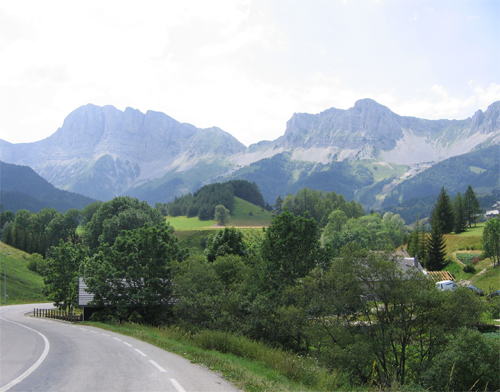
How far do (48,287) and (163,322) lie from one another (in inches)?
1056

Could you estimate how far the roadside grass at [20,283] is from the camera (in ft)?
243

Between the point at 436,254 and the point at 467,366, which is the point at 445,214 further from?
the point at 467,366

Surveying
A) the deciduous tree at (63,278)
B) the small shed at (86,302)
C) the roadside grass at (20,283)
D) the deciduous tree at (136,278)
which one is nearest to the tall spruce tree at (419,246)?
the deciduous tree at (136,278)

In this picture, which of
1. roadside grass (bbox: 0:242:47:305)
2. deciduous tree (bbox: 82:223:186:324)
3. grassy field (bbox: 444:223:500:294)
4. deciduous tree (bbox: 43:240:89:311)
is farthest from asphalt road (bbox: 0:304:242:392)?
roadside grass (bbox: 0:242:47:305)

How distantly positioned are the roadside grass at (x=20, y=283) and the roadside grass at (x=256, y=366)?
65.8 meters

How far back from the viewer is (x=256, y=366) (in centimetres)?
1295

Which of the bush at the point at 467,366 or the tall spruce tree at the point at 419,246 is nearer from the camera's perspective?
the bush at the point at 467,366

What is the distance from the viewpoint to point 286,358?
1305 centimetres

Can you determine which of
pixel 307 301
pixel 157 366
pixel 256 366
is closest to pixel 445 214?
pixel 307 301

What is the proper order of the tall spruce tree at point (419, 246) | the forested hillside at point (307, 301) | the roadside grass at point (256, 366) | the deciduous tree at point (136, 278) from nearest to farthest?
the roadside grass at point (256, 366)
the forested hillside at point (307, 301)
the deciduous tree at point (136, 278)
the tall spruce tree at point (419, 246)

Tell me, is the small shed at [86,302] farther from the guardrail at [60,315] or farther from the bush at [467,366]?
the bush at [467,366]

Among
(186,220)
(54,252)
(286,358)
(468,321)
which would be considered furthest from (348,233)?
(186,220)

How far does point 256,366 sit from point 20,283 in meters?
83.7

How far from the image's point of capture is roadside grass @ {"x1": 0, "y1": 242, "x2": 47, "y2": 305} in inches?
2913
